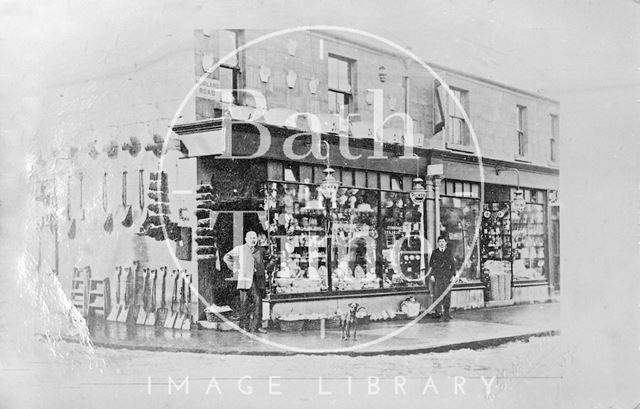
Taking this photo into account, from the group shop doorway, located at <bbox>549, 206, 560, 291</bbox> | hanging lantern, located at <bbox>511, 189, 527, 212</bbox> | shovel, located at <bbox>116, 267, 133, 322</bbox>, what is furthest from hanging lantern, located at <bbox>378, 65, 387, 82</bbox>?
shovel, located at <bbox>116, 267, 133, 322</bbox>

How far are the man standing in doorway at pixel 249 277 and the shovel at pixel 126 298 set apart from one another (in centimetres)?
60

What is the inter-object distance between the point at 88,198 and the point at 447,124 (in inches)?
90.5

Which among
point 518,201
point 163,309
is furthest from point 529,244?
point 163,309

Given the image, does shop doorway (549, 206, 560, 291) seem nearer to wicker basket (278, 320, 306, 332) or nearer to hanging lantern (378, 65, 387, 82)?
hanging lantern (378, 65, 387, 82)

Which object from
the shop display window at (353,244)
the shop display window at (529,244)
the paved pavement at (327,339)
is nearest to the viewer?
the paved pavement at (327,339)

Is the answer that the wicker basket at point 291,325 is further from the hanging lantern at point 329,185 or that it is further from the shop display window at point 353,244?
the hanging lantern at point 329,185

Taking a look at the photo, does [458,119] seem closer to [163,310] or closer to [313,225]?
[313,225]

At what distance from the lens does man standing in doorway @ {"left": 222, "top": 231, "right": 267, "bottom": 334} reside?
4.07m

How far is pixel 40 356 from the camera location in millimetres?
4105

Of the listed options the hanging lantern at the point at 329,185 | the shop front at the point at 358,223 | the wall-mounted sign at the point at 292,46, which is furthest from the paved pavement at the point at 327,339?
the wall-mounted sign at the point at 292,46

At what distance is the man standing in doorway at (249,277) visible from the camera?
407 cm

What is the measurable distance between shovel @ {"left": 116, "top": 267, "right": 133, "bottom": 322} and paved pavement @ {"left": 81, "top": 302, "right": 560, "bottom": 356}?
51 millimetres

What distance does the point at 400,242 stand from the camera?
4.32m

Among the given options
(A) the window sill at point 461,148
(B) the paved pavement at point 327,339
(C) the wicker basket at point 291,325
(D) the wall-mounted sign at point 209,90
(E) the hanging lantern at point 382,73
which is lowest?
(B) the paved pavement at point 327,339
